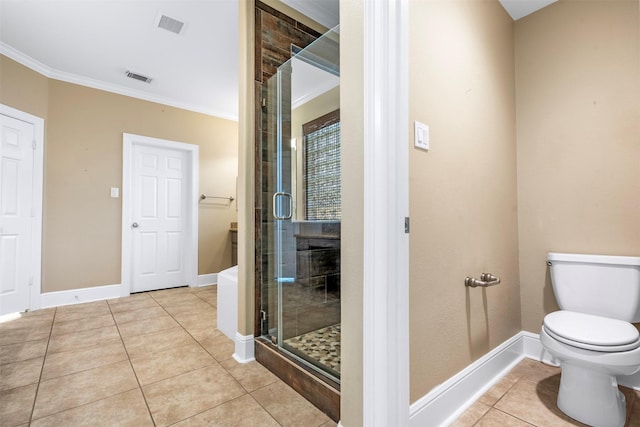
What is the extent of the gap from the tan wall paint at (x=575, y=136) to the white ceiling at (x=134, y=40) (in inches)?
12.2

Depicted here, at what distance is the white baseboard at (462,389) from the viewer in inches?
48.2

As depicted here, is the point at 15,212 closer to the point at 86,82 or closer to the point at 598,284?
the point at 86,82

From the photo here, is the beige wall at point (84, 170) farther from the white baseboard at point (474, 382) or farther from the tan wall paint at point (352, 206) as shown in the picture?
the white baseboard at point (474, 382)

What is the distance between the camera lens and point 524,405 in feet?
4.84

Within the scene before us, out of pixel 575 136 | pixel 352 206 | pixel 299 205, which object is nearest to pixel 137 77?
pixel 299 205

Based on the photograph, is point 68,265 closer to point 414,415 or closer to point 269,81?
point 269,81

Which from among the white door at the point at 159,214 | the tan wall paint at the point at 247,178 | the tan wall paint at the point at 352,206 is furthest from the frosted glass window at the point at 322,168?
the white door at the point at 159,214

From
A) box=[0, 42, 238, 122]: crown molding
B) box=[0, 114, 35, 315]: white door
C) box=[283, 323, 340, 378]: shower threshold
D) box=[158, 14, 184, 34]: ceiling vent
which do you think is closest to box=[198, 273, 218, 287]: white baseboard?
box=[0, 114, 35, 315]: white door

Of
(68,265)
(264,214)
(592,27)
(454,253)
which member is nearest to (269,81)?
(264,214)

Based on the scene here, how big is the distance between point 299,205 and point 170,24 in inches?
78.8

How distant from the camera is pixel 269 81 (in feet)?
6.75

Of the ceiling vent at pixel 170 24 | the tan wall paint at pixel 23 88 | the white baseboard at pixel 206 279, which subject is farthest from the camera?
the white baseboard at pixel 206 279

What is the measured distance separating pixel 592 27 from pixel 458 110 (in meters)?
1.21

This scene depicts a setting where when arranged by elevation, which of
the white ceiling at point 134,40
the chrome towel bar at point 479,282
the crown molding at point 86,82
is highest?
the white ceiling at point 134,40
